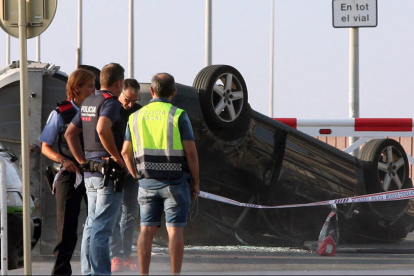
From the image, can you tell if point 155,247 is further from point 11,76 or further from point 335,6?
point 335,6

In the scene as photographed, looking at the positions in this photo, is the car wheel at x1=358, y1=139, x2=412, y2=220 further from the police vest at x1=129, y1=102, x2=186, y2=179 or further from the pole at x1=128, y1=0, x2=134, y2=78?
the pole at x1=128, y1=0, x2=134, y2=78

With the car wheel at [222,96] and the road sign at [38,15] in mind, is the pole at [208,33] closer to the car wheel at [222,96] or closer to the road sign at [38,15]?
the car wheel at [222,96]

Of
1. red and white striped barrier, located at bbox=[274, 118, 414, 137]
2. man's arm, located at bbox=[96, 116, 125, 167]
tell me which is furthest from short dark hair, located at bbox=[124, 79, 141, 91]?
red and white striped barrier, located at bbox=[274, 118, 414, 137]

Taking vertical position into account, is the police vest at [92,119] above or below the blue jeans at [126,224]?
above

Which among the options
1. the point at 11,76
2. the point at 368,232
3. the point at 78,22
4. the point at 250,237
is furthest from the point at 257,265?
the point at 78,22

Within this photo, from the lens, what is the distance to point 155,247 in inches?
358

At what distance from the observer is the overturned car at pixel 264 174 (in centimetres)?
842

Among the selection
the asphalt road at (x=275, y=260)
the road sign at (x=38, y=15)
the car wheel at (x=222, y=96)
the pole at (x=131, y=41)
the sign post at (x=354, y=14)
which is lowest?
the asphalt road at (x=275, y=260)

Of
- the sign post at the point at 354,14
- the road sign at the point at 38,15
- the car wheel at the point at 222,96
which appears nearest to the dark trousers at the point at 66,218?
the road sign at the point at 38,15

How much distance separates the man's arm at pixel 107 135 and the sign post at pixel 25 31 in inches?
22.9

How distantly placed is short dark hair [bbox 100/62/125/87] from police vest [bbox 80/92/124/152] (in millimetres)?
158

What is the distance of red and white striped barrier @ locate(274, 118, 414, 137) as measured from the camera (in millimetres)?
10227

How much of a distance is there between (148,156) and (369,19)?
6102 millimetres

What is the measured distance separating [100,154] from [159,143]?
0.49 meters
